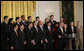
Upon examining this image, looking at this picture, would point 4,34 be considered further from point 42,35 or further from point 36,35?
point 42,35

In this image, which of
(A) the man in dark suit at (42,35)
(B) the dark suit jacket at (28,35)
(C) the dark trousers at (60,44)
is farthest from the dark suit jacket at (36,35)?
(C) the dark trousers at (60,44)

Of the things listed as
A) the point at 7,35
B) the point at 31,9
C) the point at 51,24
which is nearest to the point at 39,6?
the point at 31,9

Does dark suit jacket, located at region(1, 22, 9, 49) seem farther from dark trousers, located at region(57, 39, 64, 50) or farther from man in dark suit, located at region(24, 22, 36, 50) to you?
dark trousers, located at region(57, 39, 64, 50)

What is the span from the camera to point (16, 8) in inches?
475

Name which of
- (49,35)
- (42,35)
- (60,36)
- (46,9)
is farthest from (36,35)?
(46,9)

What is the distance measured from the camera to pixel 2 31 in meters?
7.78

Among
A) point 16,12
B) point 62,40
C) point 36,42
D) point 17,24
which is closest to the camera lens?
point 17,24

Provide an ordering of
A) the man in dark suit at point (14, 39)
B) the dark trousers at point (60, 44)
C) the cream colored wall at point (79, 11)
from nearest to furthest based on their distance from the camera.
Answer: the man in dark suit at point (14, 39) → the dark trousers at point (60, 44) → the cream colored wall at point (79, 11)

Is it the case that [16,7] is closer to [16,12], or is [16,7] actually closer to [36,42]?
[16,12]

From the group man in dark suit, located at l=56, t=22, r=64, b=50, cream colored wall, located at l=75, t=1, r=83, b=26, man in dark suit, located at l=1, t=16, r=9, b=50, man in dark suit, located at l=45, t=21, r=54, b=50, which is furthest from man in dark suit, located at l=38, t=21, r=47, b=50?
cream colored wall, located at l=75, t=1, r=83, b=26

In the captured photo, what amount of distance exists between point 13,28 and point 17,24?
14.2 inches

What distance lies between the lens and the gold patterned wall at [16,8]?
452 inches

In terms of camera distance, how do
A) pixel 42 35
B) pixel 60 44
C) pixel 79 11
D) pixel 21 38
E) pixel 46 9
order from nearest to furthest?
pixel 21 38 < pixel 42 35 < pixel 60 44 < pixel 46 9 < pixel 79 11

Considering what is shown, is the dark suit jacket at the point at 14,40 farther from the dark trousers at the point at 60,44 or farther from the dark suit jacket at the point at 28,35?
the dark trousers at the point at 60,44
